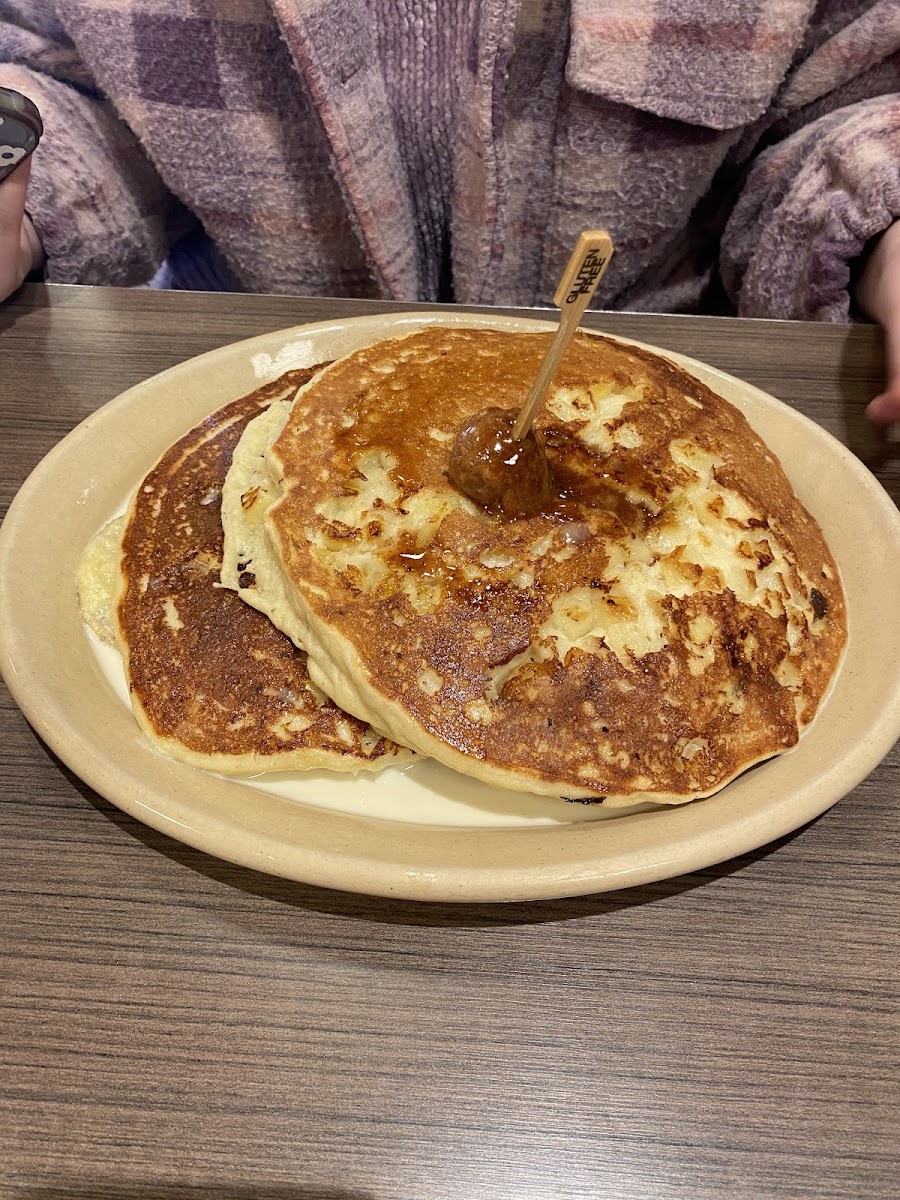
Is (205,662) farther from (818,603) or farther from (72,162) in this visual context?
(72,162)

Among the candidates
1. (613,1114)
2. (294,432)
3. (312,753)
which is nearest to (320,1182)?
(613,1114)

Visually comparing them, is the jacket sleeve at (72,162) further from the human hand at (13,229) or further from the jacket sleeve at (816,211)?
the jacket sleeve at (816,211)

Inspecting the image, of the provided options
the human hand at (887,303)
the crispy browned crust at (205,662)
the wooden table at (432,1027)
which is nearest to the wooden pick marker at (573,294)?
the crispy browned crust at (205,662)

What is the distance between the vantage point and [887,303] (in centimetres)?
152

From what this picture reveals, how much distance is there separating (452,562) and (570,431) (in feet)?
0.97

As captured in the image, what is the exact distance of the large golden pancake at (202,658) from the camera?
0.93 metres

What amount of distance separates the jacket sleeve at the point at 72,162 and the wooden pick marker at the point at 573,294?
1295 millimetres

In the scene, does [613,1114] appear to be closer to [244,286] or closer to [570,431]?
[570,431]

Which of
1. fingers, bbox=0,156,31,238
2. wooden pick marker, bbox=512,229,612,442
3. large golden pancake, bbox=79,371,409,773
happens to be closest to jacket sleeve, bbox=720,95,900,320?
wooden pick marker, bbox=512,229,612,442

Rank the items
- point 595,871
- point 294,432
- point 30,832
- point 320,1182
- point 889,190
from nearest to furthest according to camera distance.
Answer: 1. point 320,1182
2. point 595,871
3. point 30,832
4. point 294,432
5. point 889,190

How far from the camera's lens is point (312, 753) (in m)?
0.93

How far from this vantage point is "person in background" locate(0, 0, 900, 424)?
1480 mm

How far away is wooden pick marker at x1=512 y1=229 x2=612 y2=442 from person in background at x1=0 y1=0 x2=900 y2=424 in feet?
2.54

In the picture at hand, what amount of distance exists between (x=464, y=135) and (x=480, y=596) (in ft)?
3.71
